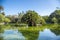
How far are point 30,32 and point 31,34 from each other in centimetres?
5

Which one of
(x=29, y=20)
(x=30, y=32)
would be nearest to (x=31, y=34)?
(x=30, y=32)

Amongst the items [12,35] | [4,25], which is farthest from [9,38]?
[4,25]

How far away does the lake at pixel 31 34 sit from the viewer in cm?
267

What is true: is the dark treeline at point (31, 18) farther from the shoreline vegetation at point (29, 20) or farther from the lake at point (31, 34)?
the lake at point (31, 34)

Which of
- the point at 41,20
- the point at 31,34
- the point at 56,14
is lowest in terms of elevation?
the point at 31,34

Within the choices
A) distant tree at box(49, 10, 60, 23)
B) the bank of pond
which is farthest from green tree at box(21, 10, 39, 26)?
distant tree at box(49, 10, 60, 23)

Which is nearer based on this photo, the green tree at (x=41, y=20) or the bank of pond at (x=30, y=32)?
the bank of pond at (x=30, y=32)

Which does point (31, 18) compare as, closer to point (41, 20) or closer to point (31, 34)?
point (41, 20)

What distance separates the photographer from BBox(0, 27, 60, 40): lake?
8.76ft

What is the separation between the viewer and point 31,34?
9.00 ft

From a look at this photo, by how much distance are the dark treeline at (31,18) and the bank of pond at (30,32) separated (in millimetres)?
107

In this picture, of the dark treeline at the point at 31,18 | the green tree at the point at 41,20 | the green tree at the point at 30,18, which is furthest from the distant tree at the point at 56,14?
the green tree at the point at 30,18

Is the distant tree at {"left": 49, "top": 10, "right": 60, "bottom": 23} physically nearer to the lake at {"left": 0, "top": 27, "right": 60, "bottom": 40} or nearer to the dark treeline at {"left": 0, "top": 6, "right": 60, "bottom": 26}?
the dark treeline at {"left": 0, "top": 6, "right": 60, "bottom": 26}

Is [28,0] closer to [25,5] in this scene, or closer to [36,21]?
[25,5]
